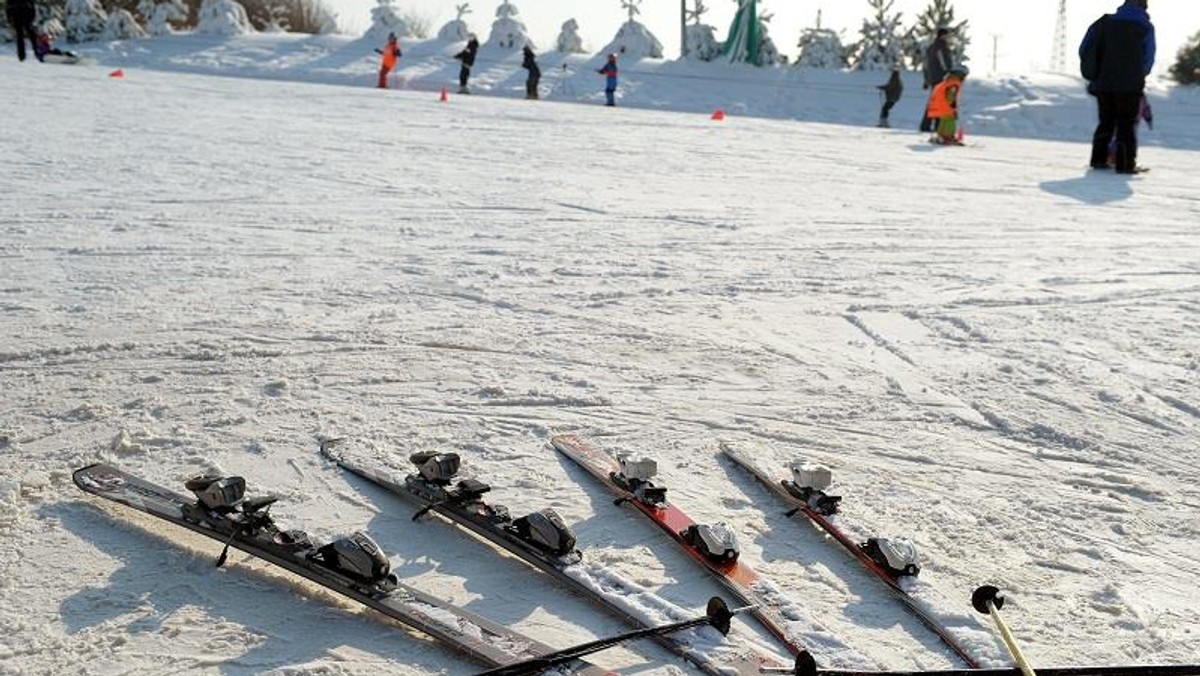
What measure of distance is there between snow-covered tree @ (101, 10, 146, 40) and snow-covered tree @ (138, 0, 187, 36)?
1.40ft

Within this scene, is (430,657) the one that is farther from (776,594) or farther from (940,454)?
(940,454)

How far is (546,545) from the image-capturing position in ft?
8.82

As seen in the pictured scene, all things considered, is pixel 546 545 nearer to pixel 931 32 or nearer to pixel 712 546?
pixel 712 546

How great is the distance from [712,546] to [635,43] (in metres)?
30.9

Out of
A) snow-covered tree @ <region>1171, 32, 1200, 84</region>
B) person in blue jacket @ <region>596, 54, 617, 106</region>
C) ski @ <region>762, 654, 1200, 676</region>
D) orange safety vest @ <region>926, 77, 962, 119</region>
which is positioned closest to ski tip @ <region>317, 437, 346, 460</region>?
ski @ <region>762, 654, 1200, 676</region>

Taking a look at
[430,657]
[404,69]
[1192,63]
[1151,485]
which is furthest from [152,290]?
[1192,63]

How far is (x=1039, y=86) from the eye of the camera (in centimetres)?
2783

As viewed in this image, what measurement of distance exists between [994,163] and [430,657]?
491 inches

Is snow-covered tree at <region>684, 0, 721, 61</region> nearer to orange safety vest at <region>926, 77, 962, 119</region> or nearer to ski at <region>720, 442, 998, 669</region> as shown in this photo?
orange safety vest at <region>926, 77, 962, 119</region>

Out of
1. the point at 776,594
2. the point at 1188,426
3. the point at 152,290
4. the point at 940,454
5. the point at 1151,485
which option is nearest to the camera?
the point at 776,594

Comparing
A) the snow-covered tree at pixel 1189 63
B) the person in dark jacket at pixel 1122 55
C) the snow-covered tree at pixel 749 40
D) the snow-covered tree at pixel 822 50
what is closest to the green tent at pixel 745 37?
the snow-covered tree at pixel 749 40

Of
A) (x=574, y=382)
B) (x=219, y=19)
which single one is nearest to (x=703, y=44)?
(x=219, y=19)

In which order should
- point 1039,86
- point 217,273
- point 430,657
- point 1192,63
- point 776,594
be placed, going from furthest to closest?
point 1192,63 → point 1039,86 → point 217,273 → point 776,594 → point 430,657

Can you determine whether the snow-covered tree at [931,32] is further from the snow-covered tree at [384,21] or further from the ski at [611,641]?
the ski at [611,641]
